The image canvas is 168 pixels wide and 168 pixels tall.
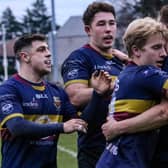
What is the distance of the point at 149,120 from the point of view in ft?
14.5

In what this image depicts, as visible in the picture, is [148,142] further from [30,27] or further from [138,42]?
[30,27]

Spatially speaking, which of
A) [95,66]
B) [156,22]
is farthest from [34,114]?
[156,22]

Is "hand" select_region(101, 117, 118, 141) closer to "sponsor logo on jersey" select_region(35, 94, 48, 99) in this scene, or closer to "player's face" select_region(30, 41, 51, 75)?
"sponsor logo on jersey" select_region(35, 94, 48, 99)

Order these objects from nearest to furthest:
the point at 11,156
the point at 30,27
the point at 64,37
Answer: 1. the point at 11,156
2. the point at 64,37
3. the point at 30,27

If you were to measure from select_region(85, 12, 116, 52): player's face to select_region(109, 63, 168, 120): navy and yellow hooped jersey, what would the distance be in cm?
156

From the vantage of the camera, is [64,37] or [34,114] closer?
[34,114]

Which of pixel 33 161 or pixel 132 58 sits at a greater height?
pixel 132 58

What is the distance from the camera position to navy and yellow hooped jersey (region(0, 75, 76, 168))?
5707mm

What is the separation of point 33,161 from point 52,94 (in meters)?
0.61

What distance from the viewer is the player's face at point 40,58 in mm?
5961

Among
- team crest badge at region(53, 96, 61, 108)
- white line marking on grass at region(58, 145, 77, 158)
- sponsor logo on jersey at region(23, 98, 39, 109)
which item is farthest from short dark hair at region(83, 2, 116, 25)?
Result: white line marking on grass at region(58, 145, 77, 158)

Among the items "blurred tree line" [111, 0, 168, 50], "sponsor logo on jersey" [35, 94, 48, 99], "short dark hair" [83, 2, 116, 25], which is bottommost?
"blurred tree line" [111, 0, 168, 50]

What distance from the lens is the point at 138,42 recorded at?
4.49 metres

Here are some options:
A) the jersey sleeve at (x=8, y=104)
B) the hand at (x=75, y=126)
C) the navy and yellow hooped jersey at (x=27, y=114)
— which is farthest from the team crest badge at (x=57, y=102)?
the hand at (x=75, y=126)
